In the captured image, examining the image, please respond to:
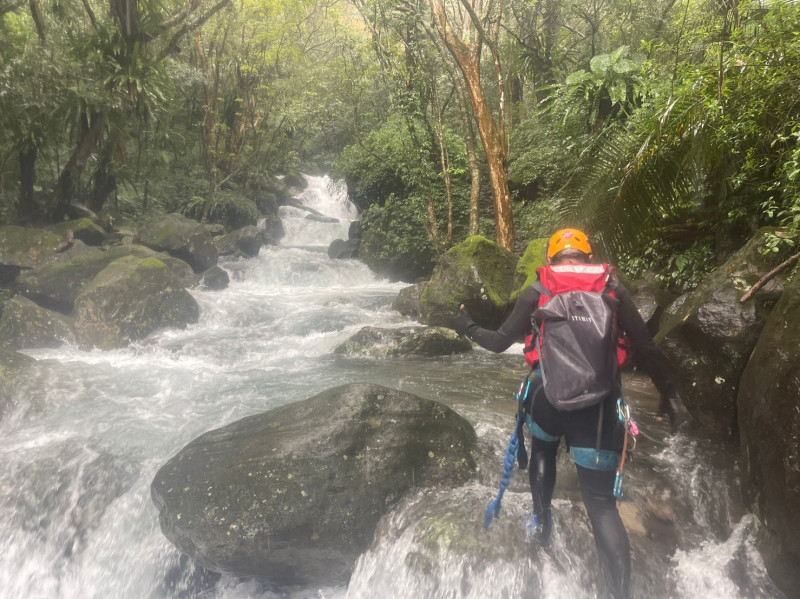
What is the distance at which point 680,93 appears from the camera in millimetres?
4102

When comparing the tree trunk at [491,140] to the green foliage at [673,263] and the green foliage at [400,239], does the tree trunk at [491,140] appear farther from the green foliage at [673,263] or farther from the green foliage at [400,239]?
the green foliage at [400,239]

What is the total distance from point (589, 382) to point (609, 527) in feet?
2.81

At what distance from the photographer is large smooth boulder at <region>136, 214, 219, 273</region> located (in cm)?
1259

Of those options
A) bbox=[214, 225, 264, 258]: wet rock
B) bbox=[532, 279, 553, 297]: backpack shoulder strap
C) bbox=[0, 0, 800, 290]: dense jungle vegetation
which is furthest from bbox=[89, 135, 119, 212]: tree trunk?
bbox=[532, 279, 553, 297]: backpack shoulder strap

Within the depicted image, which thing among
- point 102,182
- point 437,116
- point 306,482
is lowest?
point 306,482

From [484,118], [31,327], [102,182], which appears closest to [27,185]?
[102,182]

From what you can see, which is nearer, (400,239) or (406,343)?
(406,343)

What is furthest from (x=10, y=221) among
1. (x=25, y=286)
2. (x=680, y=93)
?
(x=680, y=93)

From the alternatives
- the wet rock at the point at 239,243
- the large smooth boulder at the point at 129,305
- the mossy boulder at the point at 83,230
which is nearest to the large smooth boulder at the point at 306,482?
the large smooth boulder at the point at 129,305

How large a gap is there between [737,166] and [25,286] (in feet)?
38.0

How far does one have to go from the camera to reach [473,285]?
8398 millimetres

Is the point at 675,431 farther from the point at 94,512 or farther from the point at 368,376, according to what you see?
the point at 94,512

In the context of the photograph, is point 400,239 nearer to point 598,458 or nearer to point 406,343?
point 406,343

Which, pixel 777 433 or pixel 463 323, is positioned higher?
pixel 463 323
